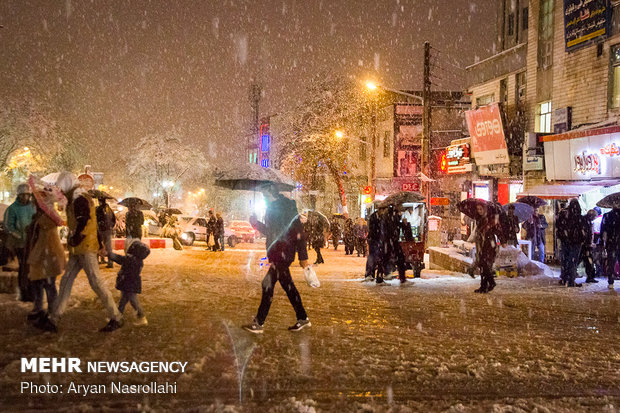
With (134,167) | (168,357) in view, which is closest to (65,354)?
(168,357)

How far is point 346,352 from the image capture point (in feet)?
21.6

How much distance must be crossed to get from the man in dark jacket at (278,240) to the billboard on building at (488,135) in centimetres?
2256

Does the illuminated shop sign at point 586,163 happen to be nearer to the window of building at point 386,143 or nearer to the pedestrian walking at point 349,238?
the pedestrian walking at point 349,238

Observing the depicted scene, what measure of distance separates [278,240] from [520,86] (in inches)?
936

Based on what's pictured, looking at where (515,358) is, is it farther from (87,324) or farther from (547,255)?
(547,255)

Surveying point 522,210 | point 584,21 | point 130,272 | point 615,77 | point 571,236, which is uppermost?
point 584,21

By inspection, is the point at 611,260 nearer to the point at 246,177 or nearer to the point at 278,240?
the point at 278,240

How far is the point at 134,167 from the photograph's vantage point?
6944 cm

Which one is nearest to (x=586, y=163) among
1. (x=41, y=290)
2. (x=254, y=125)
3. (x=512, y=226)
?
(x=512, y=226)

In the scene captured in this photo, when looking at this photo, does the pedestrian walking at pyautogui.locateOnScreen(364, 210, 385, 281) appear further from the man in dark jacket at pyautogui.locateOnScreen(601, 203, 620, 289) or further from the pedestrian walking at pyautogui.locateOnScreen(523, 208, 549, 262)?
the pedestrian walking at pyautogui.locateOnScreen(523, 208, 549, 262)

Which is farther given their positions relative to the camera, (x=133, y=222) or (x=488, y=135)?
(x=488, y=135)

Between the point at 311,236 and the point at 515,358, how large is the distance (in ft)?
50.7

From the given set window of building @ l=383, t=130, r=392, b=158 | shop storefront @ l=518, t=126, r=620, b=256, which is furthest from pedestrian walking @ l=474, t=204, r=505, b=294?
window of building @ l=383, t=130, r=392, b=158

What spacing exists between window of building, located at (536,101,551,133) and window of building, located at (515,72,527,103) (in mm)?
1928
